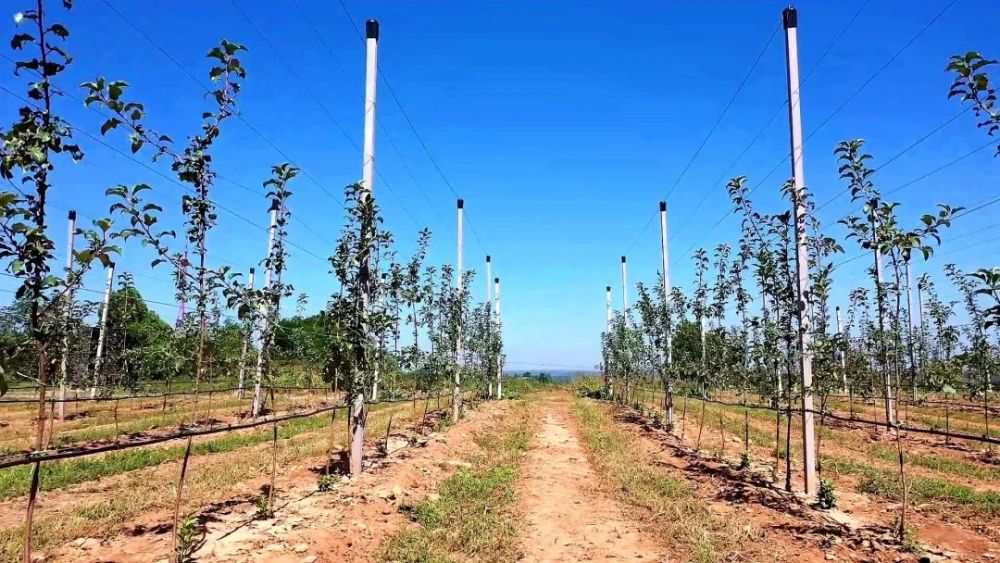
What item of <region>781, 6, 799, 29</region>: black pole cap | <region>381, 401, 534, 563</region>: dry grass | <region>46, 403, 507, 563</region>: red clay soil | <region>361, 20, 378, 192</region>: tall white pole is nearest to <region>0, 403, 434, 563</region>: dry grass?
<region>46, 403, 507, 563</region>: red clay soil

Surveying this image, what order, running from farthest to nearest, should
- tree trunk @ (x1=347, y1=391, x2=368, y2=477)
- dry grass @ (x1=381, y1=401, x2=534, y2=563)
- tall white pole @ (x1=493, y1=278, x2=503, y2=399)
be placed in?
tall white pole @ (x1=493, y1=278, x2=503, y2=399) < tree trunk @ (x1=347, y1=391, x2=368, y2=477) < dry grass @ (x1=381, y1=401, x2=534, y2=563)

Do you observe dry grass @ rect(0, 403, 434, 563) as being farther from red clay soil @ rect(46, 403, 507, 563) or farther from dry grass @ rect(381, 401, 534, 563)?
dry grass @ rect(381, 401, 534, 563)

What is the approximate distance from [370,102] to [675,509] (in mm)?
9100

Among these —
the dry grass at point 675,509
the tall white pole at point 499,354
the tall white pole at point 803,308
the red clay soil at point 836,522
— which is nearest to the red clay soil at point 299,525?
the dry grass at point 675,509

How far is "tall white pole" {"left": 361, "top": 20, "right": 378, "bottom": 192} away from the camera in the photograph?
10.8 metres

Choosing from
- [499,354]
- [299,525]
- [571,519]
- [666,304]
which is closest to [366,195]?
[299,525]

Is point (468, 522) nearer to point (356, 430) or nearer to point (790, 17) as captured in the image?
point (356, 430)

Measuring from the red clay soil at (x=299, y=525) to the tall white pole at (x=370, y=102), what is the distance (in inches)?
214

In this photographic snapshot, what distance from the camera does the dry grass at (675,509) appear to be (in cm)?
695

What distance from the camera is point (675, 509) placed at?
28.5 feet

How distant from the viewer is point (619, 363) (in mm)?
32969

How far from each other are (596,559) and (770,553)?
2.12 m

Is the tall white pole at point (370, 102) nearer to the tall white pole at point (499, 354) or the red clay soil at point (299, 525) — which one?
the red clay soil at point (299, 525)

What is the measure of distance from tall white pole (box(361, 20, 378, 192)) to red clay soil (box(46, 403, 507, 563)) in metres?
5.45
